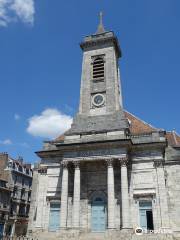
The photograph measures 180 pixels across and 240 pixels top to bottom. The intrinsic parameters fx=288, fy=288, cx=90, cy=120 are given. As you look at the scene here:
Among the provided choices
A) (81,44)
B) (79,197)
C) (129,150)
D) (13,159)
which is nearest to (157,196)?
(129,150)

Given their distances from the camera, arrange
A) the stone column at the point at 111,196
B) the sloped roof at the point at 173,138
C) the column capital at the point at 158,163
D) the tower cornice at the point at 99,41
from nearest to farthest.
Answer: the stone column at the point at 111,196, the column capital at the point at 158,163, the sloped roof at the point at 173,138, the tower cornice at the point at 99,41

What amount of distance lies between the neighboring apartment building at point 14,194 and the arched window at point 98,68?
22892 millimetres

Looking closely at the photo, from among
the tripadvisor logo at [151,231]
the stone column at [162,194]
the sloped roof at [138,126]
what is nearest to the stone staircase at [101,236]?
the tripadvisor logo at [151,231]

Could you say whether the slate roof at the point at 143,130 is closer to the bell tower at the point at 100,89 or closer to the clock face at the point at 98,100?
the bell tower at the point at 100,89

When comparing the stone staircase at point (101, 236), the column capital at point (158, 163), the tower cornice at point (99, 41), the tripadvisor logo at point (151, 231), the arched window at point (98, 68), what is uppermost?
the tower cornice at point (99, 41)

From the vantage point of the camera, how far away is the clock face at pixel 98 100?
96.5 ft

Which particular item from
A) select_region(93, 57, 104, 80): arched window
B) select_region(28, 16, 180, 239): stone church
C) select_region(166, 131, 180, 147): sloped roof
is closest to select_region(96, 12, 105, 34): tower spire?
select_region(93, 57, 104, 80): arched window

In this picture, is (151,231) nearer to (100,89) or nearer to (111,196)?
(111,196)

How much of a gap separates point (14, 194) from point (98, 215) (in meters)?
24.3

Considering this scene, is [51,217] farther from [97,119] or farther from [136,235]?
[97,119]

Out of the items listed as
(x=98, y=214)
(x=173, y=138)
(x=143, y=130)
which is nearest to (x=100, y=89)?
(x=143, y=130)

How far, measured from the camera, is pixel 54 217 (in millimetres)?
25891

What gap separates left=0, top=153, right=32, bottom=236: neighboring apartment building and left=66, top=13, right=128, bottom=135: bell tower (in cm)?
2106

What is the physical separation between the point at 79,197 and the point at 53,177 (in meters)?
4.10
